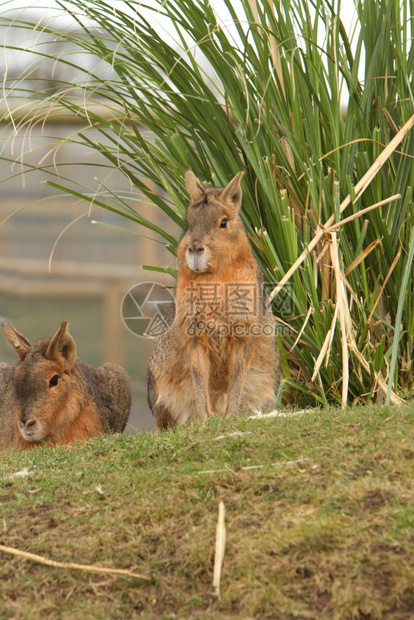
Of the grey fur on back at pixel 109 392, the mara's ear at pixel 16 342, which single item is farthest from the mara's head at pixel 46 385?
the grey fur on back at pixel 109 392

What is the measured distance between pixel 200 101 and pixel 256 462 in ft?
7.73

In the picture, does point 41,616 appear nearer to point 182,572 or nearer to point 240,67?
point 182,572

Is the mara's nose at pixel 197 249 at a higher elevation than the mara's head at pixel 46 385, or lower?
higher

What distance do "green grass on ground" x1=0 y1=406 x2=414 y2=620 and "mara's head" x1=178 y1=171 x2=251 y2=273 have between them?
0.96m

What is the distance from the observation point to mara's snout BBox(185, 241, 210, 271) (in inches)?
151

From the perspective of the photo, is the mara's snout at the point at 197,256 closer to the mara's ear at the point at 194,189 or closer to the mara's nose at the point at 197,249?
the mara's nose at the point at 197,249

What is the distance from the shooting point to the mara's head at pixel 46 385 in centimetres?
424

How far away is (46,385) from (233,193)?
1.45 m

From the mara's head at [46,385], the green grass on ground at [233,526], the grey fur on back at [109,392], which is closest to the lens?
the green grass on ground at [233,526]

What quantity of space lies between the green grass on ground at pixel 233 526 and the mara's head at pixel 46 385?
37.7 inches

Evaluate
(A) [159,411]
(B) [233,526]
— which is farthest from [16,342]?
(B) [233,526]

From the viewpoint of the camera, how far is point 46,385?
4.31 m

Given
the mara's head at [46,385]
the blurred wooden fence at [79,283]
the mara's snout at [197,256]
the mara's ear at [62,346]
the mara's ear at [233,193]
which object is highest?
the mara's ear at [233,193]

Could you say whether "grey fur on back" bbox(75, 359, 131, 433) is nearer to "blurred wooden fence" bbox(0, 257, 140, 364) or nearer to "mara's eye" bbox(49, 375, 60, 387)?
"mara's eye" bbox(49, 375, 60, 387)
